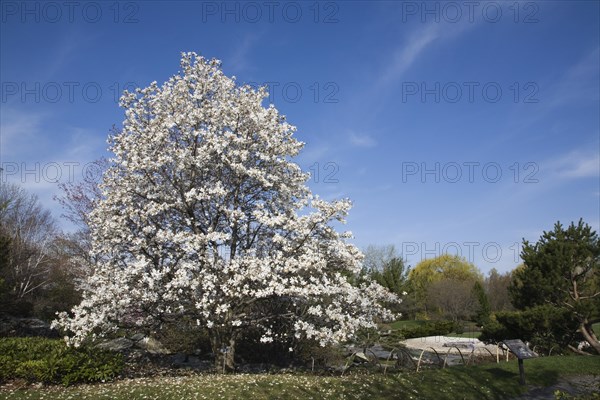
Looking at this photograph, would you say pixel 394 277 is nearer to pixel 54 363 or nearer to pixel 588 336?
pixel 588 336

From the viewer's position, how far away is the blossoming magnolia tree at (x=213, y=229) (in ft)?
51.2

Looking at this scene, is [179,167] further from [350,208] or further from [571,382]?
[571,382]

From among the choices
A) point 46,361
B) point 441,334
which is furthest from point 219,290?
point 441,334

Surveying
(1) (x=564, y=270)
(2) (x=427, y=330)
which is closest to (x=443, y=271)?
(2) (x=427, y=330)

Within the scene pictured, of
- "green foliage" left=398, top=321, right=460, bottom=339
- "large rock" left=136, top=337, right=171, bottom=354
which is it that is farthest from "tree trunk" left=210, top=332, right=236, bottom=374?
"green foliage" left=398, top=321, right=460, bottom=339

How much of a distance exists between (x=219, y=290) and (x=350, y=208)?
5577 mm

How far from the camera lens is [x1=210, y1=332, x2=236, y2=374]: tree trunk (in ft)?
56.9

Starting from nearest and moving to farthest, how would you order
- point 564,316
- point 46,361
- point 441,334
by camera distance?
point 46,361
point 564,316
point 441,334

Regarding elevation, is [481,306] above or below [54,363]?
above

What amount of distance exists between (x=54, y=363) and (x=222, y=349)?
226 inches

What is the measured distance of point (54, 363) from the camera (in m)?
14.3

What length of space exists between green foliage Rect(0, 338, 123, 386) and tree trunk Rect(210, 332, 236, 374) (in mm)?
3419

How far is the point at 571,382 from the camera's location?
16.8 metres

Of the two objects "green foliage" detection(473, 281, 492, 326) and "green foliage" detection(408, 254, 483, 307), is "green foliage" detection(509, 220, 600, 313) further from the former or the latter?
"green foliage" detection(408, 254, 483, 307)
